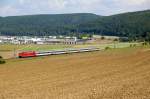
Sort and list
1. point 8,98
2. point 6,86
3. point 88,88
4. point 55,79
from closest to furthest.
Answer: point 8,98 → point 88,88 → point 6,86 → point 55,79

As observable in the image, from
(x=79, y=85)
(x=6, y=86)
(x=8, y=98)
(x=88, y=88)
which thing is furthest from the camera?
(x=6, y=86)

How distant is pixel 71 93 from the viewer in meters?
23.1

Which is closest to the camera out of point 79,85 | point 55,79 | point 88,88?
point 88,88

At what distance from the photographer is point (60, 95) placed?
2284cm

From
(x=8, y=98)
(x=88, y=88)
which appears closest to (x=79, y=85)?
(x=88, y=88)

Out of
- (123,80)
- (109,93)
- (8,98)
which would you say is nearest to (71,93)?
(109,93)

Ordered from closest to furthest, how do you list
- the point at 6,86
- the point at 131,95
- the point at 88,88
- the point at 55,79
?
the point at 131,95 < the point at 88,88 < the point at 6,86 < the point at 55,79

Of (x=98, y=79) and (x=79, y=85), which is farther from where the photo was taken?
(x=98, y=79)

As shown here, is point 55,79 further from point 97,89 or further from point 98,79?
point 97,89

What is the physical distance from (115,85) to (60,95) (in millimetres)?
4198

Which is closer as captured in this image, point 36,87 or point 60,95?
point 60,95

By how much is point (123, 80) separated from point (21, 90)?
7.19 metres

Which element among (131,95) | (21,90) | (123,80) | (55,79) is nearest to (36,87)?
(21,90)

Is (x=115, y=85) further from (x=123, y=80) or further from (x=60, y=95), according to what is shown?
(x=60, y=95)
